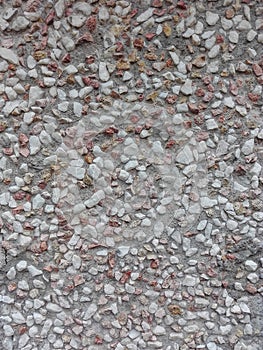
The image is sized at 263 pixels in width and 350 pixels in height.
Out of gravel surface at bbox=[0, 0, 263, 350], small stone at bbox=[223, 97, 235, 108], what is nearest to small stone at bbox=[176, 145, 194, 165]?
gravel surface at bbox=[0, 0, 263, 350]

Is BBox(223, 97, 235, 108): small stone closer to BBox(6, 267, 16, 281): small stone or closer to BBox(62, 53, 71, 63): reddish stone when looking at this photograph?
BBox(62, 53, 71, 63): reddish stone

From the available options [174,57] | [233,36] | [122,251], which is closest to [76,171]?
[122,251]

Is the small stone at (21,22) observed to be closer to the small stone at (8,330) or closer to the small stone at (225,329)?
the small stone at (8,330)

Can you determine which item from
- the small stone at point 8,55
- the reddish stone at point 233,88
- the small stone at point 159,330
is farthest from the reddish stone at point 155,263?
the small stone at point 8,55

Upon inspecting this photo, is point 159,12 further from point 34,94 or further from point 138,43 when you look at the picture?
point 34,94

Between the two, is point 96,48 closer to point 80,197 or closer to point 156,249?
point 80,197

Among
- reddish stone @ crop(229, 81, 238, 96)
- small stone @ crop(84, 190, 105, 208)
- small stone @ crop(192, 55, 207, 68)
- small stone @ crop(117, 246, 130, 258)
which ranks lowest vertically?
small stone @ crop(117, 246, 130, 258)

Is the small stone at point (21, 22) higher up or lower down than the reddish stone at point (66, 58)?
higher up

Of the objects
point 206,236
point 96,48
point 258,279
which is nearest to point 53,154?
point 96,48
